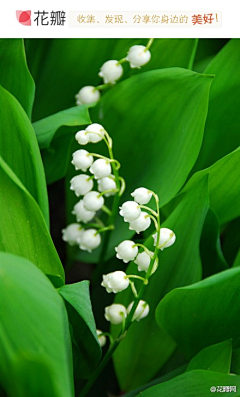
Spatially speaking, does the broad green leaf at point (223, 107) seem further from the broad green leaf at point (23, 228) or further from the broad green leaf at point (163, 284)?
the broad green leaf at point (23, 228)

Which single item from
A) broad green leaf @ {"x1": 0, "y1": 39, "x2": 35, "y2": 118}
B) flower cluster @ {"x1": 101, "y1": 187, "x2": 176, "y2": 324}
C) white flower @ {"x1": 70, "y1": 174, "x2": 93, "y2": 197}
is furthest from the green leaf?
broad green leaf @ {"x1": 0, "y1": 39, "x2": 35, "y2": 118}

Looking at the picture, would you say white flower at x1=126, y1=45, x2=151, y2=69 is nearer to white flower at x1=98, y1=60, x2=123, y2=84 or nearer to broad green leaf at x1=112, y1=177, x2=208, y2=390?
white flower at x1=98, y1=60, x2=123, y2=84

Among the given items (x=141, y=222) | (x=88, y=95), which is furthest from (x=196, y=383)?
(x=88, y=95)

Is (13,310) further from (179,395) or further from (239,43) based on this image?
(239,43)

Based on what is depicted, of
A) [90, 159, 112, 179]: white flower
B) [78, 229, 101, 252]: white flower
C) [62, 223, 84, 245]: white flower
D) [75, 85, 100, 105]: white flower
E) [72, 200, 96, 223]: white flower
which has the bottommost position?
[62, 223, 84, 245]: white flower

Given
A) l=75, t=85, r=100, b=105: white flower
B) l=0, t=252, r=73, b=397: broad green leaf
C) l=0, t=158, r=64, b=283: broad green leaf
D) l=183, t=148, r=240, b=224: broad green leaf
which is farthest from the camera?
l=75, t=85, r=100, b=105: white flower

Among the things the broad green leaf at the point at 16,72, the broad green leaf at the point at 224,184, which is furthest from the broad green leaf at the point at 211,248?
the broad green leaf at the point at 16,72
